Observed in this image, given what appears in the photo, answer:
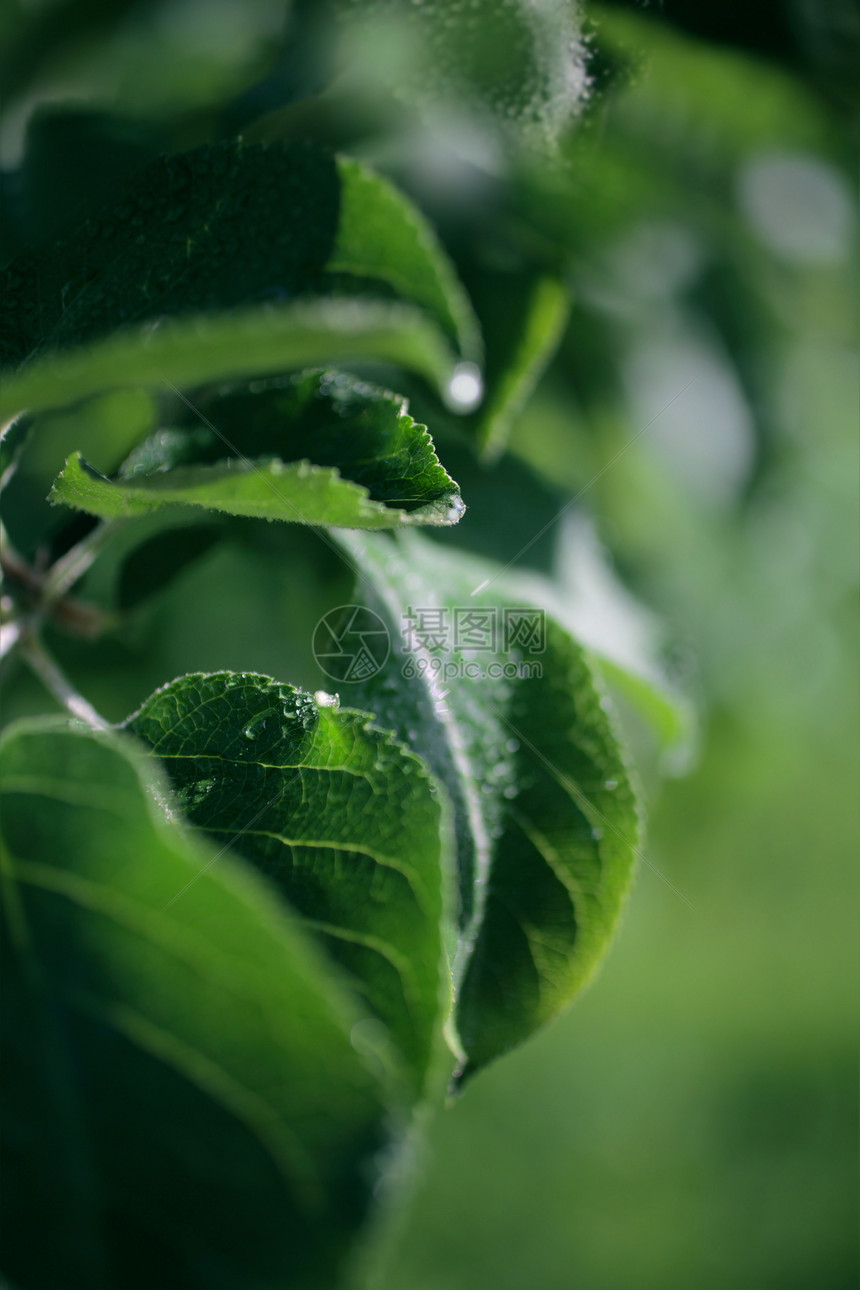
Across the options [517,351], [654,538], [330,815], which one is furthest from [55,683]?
[654,538]

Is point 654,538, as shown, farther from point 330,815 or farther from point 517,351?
point 330,815

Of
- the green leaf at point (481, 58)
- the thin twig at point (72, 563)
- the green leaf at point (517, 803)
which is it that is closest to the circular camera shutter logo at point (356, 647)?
the green leaf at point (517, 803)

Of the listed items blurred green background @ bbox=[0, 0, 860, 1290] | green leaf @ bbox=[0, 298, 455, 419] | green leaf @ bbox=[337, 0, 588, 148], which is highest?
green leaf @ bbox=[337, 0, 588, 148]

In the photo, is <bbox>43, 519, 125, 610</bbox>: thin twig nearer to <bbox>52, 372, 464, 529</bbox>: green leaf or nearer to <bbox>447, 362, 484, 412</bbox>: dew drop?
<bbox>52, 372, 464, 529</bbox>: green leaf

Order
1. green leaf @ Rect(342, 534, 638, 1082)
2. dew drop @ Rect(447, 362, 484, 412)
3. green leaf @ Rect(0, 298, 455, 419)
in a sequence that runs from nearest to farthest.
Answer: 1. green leaf @ Rect(0, 298, 455, 419)
2. green leaf @ Rect(342, 534, 638, 1082)
3. dew drop @ Rect(447, 362, 484, 412)

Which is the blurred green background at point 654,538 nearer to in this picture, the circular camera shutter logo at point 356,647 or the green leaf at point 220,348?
the circular camera shutter logo at point 356,647

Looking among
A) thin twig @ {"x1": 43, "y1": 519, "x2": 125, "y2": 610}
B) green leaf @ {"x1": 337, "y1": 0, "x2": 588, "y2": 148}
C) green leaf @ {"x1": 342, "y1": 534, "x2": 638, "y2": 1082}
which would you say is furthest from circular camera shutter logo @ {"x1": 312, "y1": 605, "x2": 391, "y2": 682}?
green leaf @ {"x1": 337, "y1": 0, "x2": 588, "y2": 148}

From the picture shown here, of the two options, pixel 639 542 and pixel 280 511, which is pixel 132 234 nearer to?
pixel 280 511

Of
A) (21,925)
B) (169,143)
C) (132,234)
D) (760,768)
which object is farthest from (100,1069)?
(760,768)
